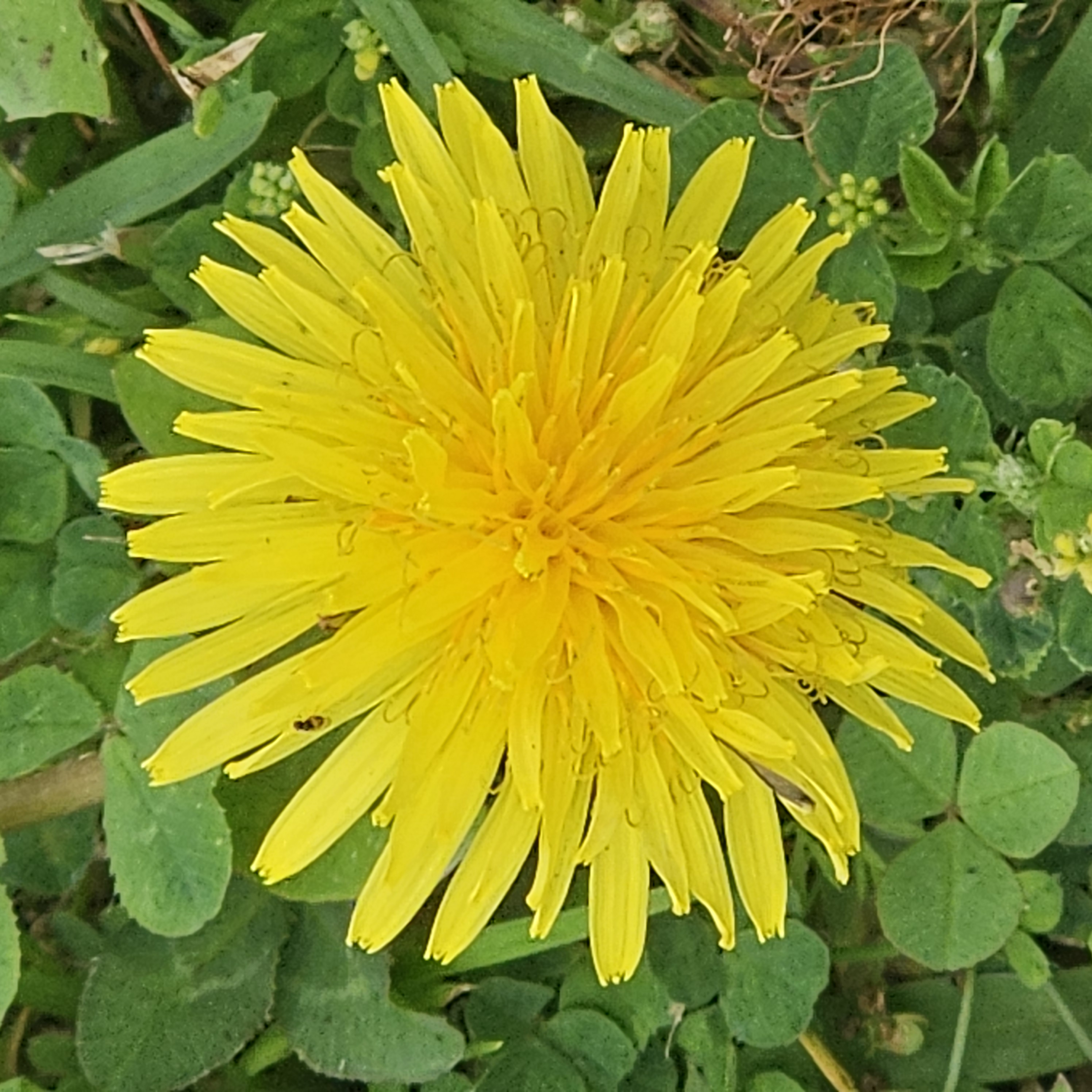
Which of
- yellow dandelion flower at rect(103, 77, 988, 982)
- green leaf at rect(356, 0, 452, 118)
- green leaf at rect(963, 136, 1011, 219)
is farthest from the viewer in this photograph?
green leaf at rect(356, 0, 452, 118)

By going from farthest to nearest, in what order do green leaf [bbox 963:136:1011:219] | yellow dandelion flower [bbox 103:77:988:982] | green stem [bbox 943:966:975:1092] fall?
green stem [bbox 943:966:975:1092], green leaf [bbox 963:136:1011:219], yellow dandelion flower [bbox 103:77:988:982]

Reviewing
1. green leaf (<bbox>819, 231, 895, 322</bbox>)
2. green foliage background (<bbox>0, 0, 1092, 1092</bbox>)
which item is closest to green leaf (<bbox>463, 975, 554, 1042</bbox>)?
green foliage background (<bbox>0, 0, 1092, 1092</bbox>)

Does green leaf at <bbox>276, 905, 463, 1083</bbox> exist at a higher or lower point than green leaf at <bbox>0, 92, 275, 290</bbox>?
lower

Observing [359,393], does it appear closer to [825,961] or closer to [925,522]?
[925,522]

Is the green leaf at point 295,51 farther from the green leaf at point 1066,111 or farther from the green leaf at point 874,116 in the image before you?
the green leaf at point 1066,111

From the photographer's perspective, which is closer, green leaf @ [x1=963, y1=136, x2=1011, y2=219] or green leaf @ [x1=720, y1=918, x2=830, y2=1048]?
green leaf @ [x1=963, y1=136, x2=1011, y2=219]

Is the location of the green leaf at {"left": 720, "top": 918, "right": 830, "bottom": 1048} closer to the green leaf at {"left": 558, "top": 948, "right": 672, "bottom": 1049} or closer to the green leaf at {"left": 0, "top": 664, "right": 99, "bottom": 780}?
the green leaf at {"left": 558, "top": 948, "right": 672, "bottom": 1049}

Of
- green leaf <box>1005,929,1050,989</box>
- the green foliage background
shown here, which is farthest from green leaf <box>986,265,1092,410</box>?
green leaf <box>1005,929,1050,989</box>

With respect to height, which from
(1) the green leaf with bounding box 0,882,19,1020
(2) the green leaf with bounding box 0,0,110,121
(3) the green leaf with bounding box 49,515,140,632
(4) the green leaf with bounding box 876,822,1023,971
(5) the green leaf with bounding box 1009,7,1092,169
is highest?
(5) the green leaf with bounding box 1009,7,1092,169

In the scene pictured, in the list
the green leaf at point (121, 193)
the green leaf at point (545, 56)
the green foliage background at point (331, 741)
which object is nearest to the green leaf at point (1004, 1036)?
the green foliage background at point (331, 741)
